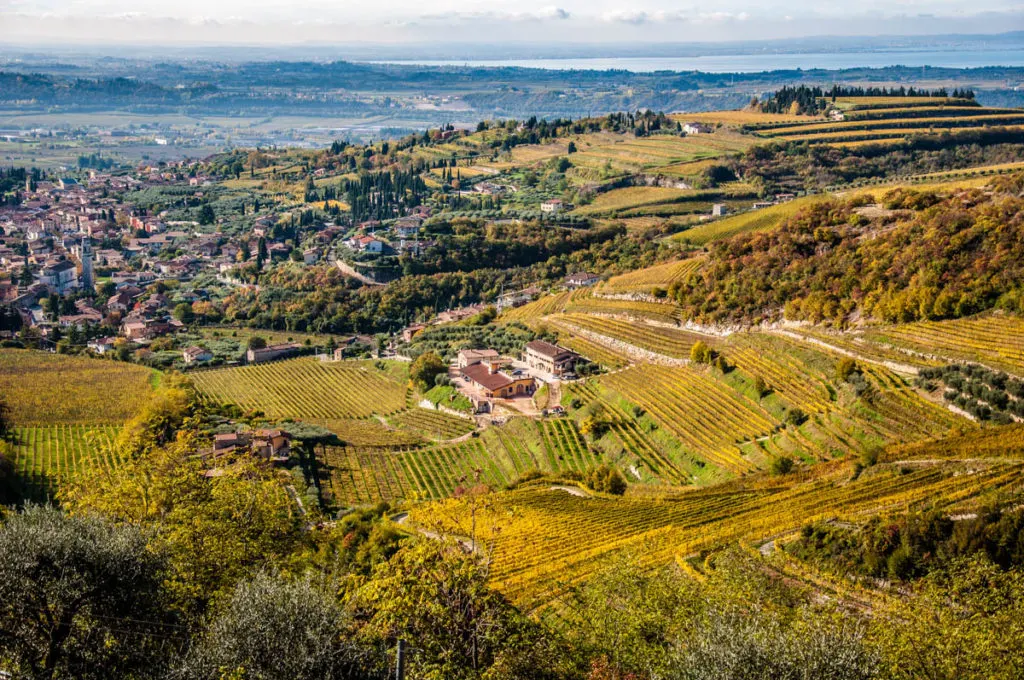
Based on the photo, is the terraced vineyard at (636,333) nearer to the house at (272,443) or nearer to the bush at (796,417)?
the bush at (796,417)

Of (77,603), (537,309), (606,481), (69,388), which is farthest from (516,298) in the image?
(77,603)

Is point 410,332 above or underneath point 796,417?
underneath

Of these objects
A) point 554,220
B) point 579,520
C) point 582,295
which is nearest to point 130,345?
point 582,295

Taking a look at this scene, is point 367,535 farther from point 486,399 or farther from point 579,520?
point 486,399

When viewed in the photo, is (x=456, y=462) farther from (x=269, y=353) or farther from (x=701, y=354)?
(x=269, y=353)

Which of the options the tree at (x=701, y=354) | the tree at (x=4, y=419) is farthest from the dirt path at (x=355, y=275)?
the tree at (x=701, y=354)

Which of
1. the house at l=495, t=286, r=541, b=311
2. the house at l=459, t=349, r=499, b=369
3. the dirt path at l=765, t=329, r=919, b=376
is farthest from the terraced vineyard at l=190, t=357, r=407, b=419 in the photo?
the dirt path at l=765, t=329, r=919, b=376

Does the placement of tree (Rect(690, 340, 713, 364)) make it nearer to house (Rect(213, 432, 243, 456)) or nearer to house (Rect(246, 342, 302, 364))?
house (Rect(213, 432, 243, 456))
